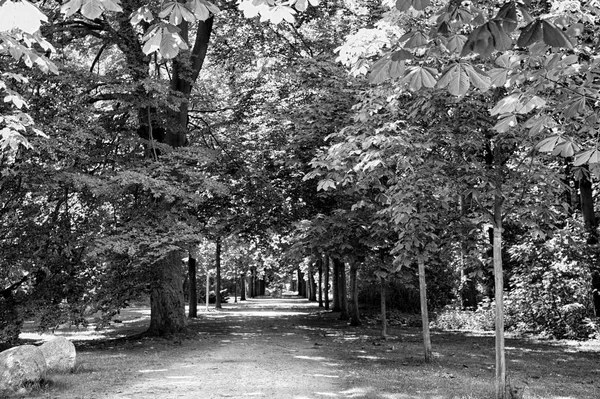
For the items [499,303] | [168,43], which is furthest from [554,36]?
[499,303]

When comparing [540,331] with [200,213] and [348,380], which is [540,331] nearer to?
[348,380]

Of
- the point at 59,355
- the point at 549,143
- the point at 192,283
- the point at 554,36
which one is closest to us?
the point at 554,36

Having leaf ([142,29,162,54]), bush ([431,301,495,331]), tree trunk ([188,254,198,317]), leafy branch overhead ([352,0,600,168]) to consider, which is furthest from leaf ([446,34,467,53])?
tree trunk ([188,254,198,317])

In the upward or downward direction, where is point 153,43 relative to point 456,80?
upward

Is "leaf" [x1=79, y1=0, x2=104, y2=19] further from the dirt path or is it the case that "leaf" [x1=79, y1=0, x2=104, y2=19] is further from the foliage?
the foliage

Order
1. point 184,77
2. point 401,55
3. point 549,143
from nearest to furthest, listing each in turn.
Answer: point 401,55 < point 549,143 < point 184,77

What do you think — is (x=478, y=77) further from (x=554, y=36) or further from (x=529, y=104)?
(x=529, y=104)

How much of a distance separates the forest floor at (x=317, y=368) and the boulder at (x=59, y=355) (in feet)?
0.76

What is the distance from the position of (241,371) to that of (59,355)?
3.36 metres

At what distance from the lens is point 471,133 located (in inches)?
272

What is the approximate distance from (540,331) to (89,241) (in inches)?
577

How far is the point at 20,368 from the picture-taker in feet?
25.7

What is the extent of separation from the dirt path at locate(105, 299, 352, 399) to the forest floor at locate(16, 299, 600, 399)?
0.02m

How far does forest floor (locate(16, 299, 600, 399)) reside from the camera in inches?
309
